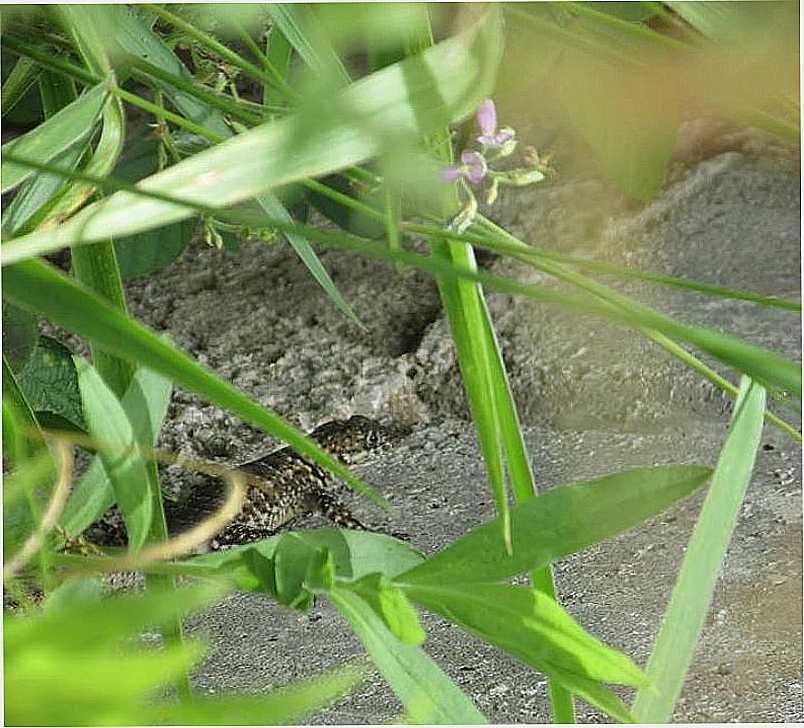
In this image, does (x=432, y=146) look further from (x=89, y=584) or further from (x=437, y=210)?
(x=89, y=584)

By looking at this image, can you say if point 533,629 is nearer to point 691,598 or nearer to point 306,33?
point 691,598

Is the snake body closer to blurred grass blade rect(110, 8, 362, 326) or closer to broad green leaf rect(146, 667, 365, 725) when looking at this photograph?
blurred grass blade rect(110, 8, 362, 326)

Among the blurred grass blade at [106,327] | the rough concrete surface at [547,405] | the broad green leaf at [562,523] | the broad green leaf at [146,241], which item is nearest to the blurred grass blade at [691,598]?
the broad green leaf at [562,523]

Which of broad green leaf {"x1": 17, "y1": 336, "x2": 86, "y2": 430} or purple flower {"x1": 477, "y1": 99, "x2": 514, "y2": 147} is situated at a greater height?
purple flower {"x1": 477, "y1": 99, "x2": 514, "y2": 147}

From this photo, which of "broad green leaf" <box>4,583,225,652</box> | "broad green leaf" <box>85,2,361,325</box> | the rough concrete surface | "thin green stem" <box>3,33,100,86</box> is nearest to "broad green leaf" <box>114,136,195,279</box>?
"broad green leaf" <box>85,2,361,325</box>

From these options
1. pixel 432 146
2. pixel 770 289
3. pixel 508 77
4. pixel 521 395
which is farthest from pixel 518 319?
pixel 432 146

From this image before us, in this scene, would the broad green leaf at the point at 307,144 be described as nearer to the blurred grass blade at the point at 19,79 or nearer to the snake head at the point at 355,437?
the blurred grass blade at the point at 19,79
